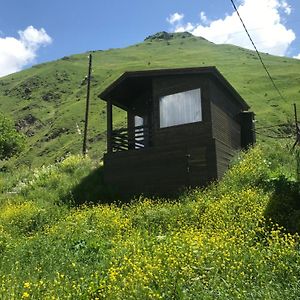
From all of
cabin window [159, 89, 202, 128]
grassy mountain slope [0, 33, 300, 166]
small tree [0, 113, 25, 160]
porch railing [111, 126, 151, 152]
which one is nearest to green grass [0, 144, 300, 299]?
porch railing [111, 126, 151, 152]

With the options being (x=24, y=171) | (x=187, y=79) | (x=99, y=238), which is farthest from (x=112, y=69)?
(x=99, y=238)

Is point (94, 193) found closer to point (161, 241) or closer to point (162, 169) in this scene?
point (162, 169)

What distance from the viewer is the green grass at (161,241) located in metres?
9.35

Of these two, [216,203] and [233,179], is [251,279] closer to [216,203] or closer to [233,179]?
[216,203]

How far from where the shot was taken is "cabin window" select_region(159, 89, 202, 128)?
2147cm

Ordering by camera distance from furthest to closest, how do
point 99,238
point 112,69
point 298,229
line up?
point 112,69
point 99,238
point 298,229

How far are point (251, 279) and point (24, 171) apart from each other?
24165 mm

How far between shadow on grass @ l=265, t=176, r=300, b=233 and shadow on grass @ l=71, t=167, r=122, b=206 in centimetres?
801

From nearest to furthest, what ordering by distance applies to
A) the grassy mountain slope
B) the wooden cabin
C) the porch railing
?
the wooden cabin
the porch railing
the grassy mountain slope

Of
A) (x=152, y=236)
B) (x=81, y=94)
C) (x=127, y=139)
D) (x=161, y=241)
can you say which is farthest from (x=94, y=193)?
(x=81, y=94)

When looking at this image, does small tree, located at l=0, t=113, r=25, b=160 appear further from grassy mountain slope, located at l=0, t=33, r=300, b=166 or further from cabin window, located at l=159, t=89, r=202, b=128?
cabin window, located at l=159, t=89, r=202, b=128

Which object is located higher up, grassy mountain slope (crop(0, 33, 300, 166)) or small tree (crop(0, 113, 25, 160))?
grassy mountain slope (crop(0, 33, 300, 166))

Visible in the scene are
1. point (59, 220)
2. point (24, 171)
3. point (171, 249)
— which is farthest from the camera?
point (24, 171)

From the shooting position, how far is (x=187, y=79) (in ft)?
71.7
